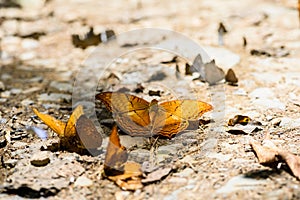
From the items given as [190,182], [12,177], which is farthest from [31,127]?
[190,182]

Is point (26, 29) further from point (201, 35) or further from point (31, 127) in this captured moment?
point (31, 127)

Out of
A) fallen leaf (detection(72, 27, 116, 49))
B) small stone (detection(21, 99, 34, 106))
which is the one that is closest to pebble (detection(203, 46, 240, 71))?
fallen leaf (detection(72, 27, 116, 49))

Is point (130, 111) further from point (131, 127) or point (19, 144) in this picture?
point (19, 144)

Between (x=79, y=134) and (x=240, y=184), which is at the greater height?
(x=79, y=134)

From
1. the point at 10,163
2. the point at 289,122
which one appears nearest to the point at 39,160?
the point at 10,163

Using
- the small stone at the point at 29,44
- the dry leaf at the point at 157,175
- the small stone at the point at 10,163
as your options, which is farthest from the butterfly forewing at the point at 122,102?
the small stone at the point at 29,44

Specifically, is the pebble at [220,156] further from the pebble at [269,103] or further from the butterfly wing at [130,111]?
the pebble at [269,103]
